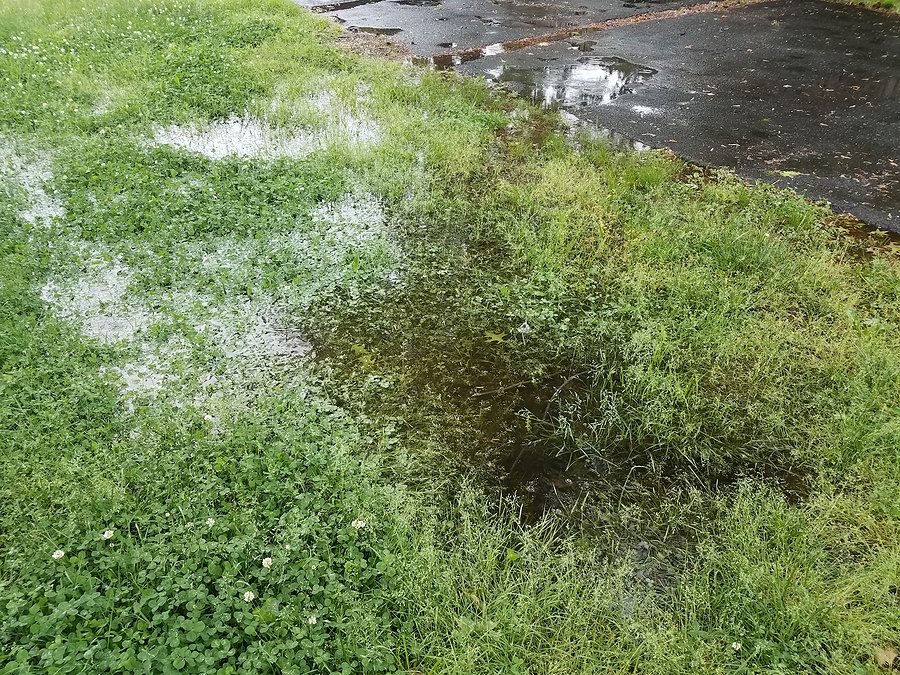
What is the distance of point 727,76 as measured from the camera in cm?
962

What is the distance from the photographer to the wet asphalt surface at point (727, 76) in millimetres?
6859

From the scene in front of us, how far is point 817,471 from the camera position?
3.47m

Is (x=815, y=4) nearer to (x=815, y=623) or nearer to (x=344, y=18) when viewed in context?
(x=344, y=18)

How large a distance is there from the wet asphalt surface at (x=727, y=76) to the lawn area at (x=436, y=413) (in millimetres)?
1260

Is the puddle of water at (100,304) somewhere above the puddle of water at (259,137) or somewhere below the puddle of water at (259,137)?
below

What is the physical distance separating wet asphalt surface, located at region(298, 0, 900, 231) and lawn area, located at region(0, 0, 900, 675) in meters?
1.26

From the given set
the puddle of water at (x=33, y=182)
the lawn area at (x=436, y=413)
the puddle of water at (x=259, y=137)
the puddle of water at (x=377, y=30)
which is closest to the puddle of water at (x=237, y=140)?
the puddle of water at (x=259, y=137)

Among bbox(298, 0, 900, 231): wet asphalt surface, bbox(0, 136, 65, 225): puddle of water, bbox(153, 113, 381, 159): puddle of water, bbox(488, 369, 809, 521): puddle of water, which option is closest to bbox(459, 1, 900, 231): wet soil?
bbox(298, 0, 900, 231): wet asphalt surface

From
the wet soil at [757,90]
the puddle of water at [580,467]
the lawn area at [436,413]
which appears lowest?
the puddle of water at [580,467]

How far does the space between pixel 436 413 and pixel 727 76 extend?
368 inches

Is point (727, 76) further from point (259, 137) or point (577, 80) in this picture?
point (259, 137)

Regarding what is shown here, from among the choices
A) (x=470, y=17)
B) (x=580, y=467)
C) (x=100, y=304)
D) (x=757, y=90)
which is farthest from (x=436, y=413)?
(x=470, y=17)

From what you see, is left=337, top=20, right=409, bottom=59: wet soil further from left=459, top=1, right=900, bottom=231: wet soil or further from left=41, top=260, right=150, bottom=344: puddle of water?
left=41, top=260, right=150, bottom=344: puddle of water

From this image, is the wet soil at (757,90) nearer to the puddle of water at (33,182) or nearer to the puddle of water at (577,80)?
the puddle of water at (577,80)
